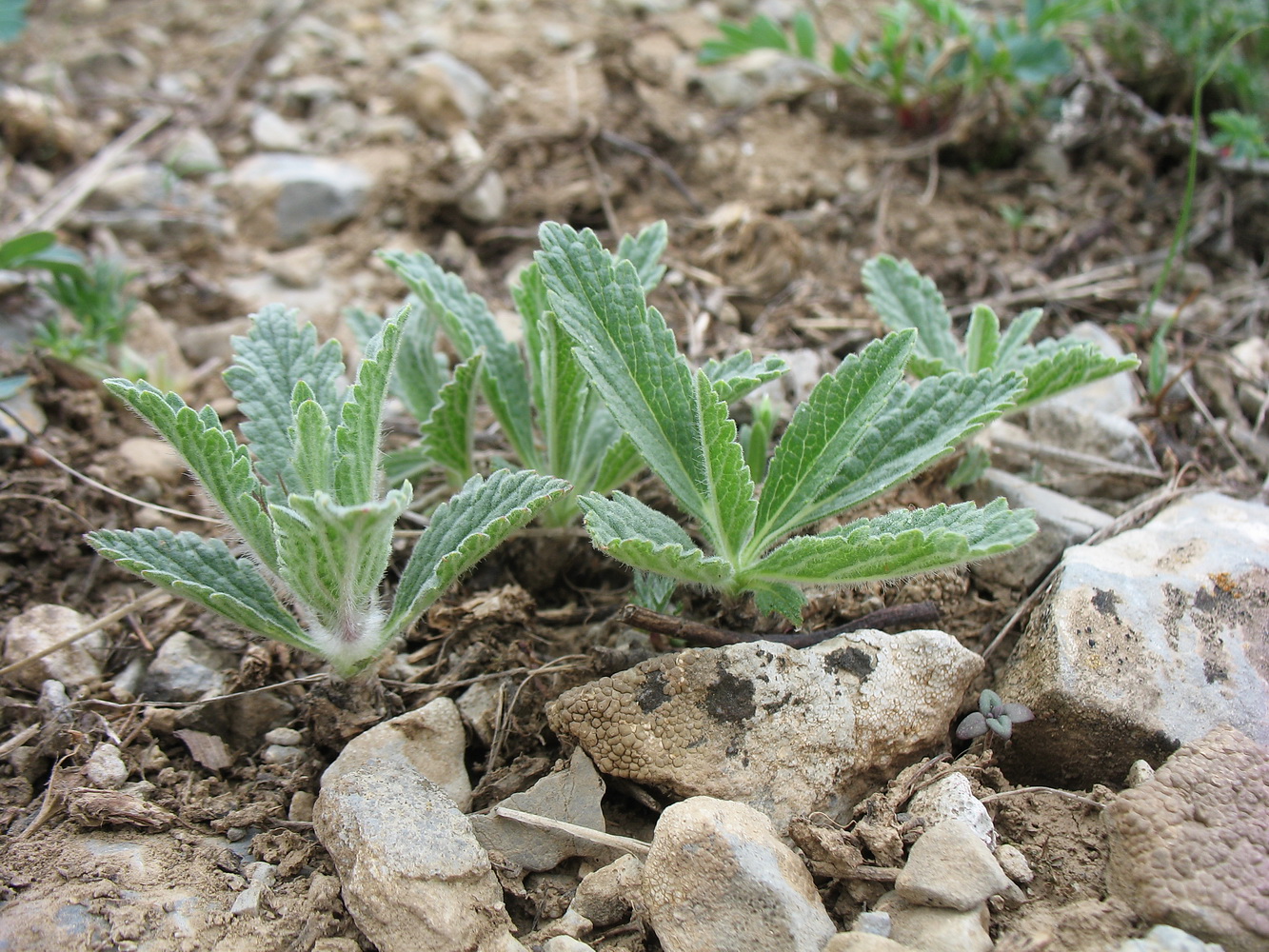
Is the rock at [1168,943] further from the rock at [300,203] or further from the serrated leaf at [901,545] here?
the rock at [300,203]

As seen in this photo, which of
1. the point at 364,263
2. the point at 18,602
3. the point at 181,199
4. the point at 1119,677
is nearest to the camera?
the point at 1119,677

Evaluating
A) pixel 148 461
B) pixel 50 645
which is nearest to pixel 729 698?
pixel 50 645

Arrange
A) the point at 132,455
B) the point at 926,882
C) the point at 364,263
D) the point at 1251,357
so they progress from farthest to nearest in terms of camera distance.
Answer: the point at 364,263 < the point at 1251,357 < the point at 132,455 < the point at 926,882

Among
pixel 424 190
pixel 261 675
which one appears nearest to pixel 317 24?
pixel 424 190

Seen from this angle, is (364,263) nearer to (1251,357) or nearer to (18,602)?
(18,602)

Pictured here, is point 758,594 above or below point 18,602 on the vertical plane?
above

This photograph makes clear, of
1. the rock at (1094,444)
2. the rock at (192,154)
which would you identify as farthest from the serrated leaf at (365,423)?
the rock at (192,154)

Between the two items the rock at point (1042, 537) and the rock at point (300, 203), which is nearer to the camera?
the rock at point (1042, 537)
